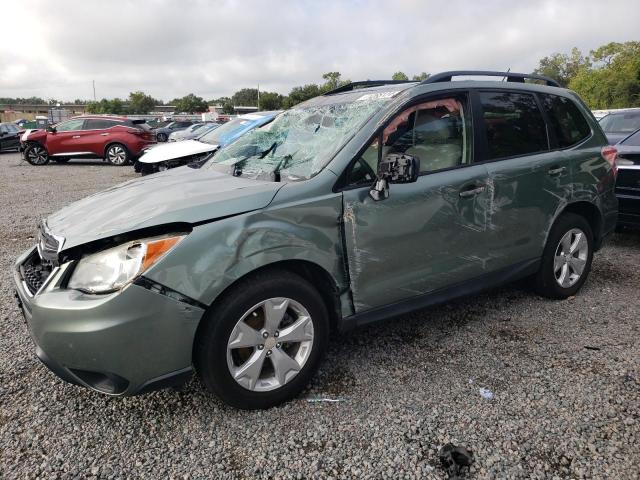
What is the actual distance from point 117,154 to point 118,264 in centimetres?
1499

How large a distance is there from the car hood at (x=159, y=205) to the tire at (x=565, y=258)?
2414mm

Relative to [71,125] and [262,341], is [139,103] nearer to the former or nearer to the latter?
[71,125]

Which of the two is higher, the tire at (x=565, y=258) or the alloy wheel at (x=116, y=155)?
the alloy wheel at (x=116, y=155)

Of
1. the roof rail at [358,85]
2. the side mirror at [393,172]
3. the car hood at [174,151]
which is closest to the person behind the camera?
the side mirror at [393,172]

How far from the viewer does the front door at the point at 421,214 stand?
268 centimetres

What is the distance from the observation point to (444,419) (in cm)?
245

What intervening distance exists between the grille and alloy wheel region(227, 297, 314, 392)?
1.05 m

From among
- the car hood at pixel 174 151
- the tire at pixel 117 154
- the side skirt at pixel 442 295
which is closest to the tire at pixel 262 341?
the side skirt at pixel 442 295

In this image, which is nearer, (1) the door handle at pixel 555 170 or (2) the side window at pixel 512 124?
(2) the side window at pixel 512 124

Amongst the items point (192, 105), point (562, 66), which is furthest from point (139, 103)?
point (562, 66)

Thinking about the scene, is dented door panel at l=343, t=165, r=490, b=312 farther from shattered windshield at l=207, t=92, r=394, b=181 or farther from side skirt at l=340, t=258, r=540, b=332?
shattered windshield at l=207, t=92, r=394, b=181

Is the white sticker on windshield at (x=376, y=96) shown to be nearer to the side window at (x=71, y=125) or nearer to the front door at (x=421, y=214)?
the front door at (x=421, y=214)

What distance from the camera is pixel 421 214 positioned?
287 centimetres

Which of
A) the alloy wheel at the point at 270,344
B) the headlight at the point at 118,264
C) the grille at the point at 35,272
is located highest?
the headlight at the point at 118,264
